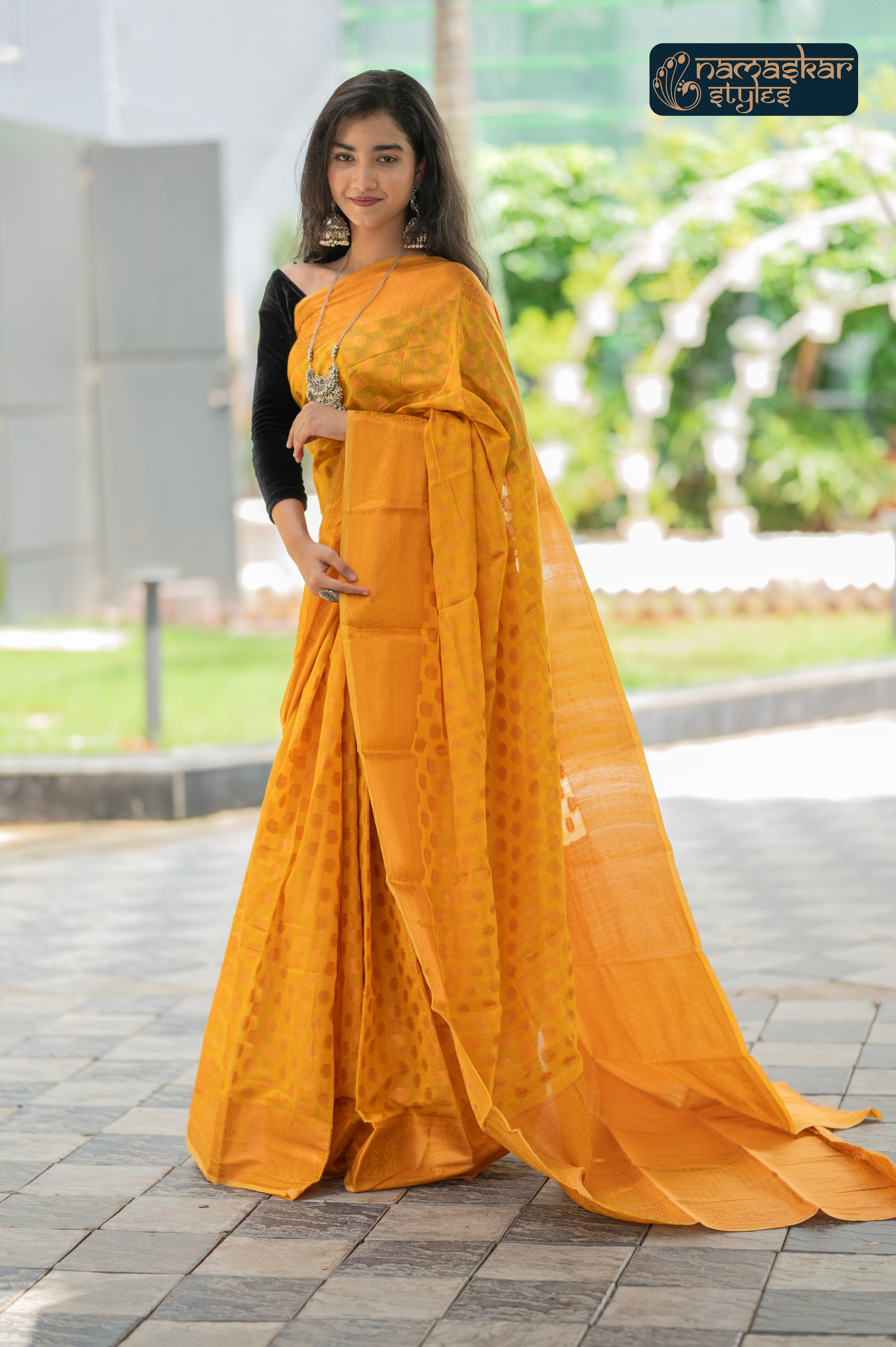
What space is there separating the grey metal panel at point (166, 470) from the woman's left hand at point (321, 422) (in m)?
8.03

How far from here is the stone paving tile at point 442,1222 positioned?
8.13ft

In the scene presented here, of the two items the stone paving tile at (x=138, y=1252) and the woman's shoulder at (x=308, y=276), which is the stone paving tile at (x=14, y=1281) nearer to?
the stone paving tile at (x=138, y=1252)

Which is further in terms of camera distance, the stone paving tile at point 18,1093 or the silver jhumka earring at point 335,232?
the stone paving tile at point 18,1093

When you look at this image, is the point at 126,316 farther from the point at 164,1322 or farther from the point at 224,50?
the point at 164,1322

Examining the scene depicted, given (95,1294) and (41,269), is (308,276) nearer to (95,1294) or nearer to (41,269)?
(95,1294)

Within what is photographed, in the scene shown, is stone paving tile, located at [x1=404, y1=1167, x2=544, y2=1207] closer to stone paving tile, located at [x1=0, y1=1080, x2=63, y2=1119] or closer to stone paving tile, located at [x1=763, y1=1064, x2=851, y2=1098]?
stone paving tile, located at [x1=763, y1=1064, x2=851, y2=1098]

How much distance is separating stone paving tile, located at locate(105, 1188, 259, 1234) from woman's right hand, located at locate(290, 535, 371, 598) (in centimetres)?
97

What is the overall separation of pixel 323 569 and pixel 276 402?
1.06ft

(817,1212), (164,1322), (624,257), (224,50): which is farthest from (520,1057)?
(624,257)

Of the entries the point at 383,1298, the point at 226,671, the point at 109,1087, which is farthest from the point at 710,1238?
the point at 226,671

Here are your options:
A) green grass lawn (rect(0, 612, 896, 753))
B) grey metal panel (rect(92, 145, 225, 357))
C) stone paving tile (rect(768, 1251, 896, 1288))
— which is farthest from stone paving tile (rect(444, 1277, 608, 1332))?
grey metal panel (rect(92, 145, 225, 357))

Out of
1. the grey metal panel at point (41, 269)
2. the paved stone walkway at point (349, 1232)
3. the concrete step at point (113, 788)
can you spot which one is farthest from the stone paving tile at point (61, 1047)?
the grey metal panel at point (41, 269)

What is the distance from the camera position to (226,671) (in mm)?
8727

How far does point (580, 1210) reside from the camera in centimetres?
257
